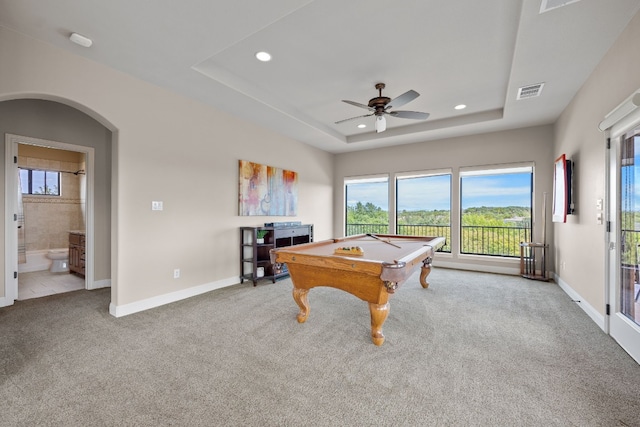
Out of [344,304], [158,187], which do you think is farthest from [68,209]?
[344,304]

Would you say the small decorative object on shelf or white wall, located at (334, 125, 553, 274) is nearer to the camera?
the small decorative object on shelf

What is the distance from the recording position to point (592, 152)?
9.91 ft

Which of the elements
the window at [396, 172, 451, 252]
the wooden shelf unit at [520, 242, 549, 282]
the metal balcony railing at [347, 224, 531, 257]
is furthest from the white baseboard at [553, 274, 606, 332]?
the window at [396, 172, 451, 252]

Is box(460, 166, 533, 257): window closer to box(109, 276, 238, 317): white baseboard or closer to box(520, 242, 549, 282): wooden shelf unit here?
box(520, 242, 549, 282): wooden shelf unit

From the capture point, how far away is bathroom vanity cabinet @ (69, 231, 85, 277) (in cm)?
466

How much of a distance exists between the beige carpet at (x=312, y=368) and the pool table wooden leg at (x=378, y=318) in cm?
9

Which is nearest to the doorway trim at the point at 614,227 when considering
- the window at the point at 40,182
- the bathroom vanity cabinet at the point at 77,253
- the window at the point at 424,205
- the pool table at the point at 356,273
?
the pool table at the point at 356,273

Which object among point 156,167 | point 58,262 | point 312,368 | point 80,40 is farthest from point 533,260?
point 58,262

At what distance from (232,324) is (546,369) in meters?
2.67

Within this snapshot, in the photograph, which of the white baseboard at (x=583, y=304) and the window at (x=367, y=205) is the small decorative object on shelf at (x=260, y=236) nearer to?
the window at (x=367, y=205)

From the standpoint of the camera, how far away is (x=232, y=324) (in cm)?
281

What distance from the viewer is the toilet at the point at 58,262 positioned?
17.0 ft

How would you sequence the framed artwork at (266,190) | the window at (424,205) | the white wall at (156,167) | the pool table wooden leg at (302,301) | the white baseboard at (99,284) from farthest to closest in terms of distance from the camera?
the window at (424,205) → the framed artwork at (266,190) → the white baseboard at (99,284) → the pool table wooden leg at (302,301) → the white wall at (156,167)

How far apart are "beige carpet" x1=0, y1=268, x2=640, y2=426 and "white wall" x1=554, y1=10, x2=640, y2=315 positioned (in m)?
0.52
